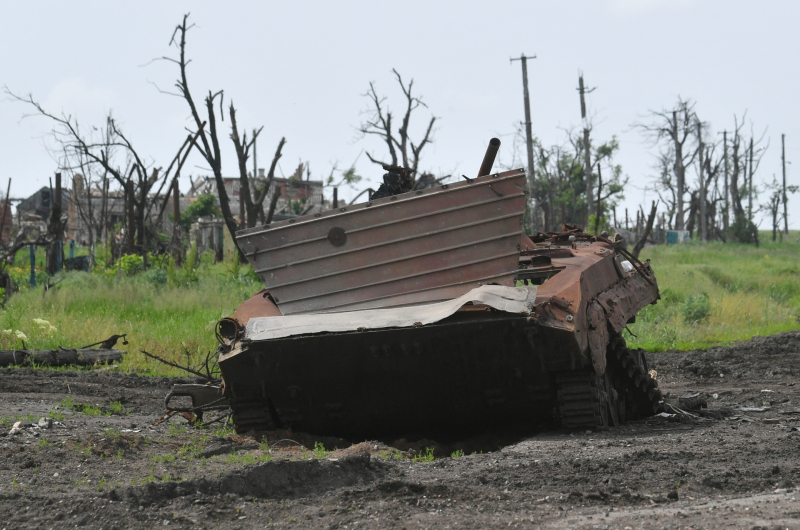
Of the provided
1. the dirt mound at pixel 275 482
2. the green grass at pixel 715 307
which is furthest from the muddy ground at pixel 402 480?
the green grass at pixel 715 307

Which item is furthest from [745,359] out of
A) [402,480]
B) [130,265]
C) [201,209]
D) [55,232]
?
[201,209]

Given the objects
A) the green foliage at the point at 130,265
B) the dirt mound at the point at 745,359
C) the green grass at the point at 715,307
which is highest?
the green foliage at the point at 130,265

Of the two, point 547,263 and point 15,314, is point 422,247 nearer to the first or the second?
point 547,263

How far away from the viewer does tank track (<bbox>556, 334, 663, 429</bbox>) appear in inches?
252

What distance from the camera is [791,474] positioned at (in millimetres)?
4617

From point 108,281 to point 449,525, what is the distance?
1562cm

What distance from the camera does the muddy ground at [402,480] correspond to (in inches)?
152

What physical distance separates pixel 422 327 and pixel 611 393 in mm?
2279

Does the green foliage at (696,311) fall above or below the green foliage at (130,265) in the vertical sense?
below

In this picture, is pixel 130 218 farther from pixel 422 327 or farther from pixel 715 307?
pixel 422 327

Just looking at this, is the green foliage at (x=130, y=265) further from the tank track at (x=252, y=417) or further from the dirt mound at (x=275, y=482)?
the dirt mound at (x=275, y=482)

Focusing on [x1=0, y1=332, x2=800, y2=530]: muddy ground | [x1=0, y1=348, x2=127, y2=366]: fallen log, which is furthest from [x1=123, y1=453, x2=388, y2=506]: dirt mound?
[x1=0, y1=348, x2=127, y2=366]: fallen log

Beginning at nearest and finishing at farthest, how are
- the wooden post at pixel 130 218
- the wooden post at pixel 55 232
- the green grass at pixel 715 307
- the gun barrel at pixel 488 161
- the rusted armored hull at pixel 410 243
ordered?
the rusted armored hull at pixel 410 243 → the gun barrel at pixel 488 161 → the green grass at pixel 715 307 → the wooden post at pixel 55 232 → the wooden post at pixel 130 218

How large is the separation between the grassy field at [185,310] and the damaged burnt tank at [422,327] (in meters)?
5.39
